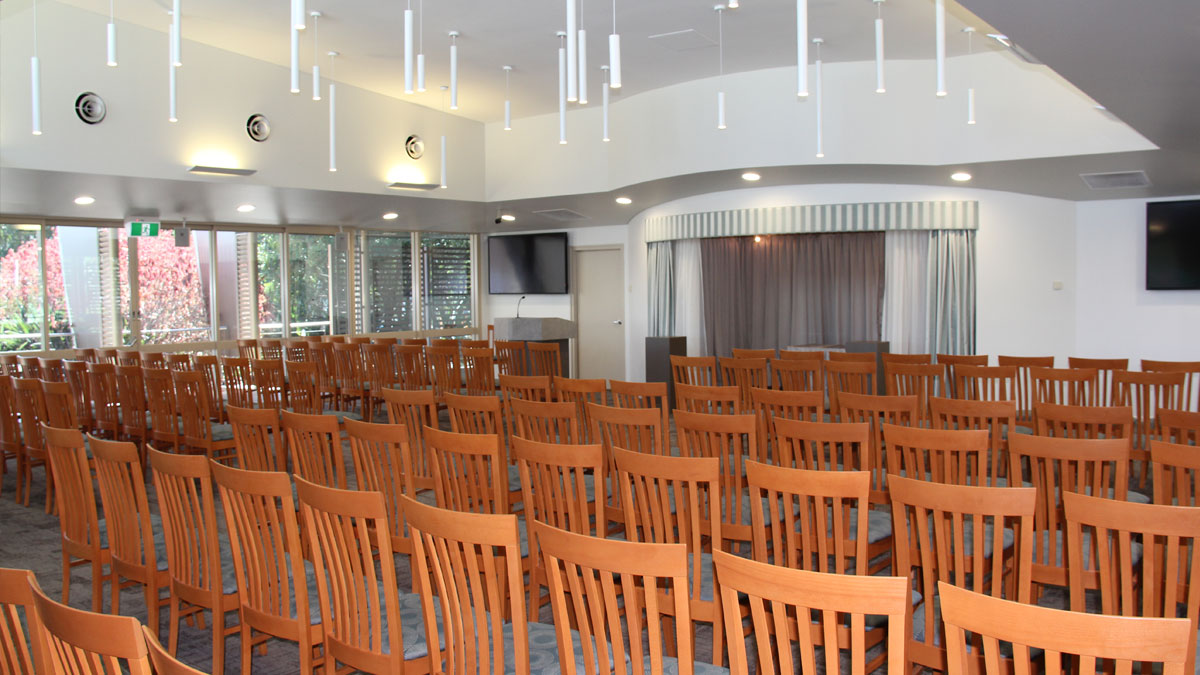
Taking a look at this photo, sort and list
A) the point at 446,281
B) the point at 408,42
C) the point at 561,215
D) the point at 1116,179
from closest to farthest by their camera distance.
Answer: the point at 408,42 < the point at 1116,179 < the point at 561,215 < the point at 446,281

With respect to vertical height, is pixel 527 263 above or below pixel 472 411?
above

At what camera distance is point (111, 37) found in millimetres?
5438

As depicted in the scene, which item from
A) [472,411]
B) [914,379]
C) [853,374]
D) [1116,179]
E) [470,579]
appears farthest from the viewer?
[1116,179]

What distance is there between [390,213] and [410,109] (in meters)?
1.78

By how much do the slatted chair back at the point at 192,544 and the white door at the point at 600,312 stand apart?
34.7 feet

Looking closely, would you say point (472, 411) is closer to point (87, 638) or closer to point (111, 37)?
point (87, 638)

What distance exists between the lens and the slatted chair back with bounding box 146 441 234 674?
286 centimetres

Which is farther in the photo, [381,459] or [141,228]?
[141,228]

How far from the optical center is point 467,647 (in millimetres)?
2217

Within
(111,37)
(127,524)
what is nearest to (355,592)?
(127,524)

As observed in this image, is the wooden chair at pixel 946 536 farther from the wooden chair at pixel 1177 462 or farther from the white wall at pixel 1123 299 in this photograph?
the white wall at pixel 1123 299

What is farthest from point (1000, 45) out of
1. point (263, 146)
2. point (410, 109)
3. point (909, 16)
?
point (263, 146)

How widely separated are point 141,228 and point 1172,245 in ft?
39.6

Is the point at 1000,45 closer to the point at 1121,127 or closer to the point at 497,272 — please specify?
the point at 1121,127
